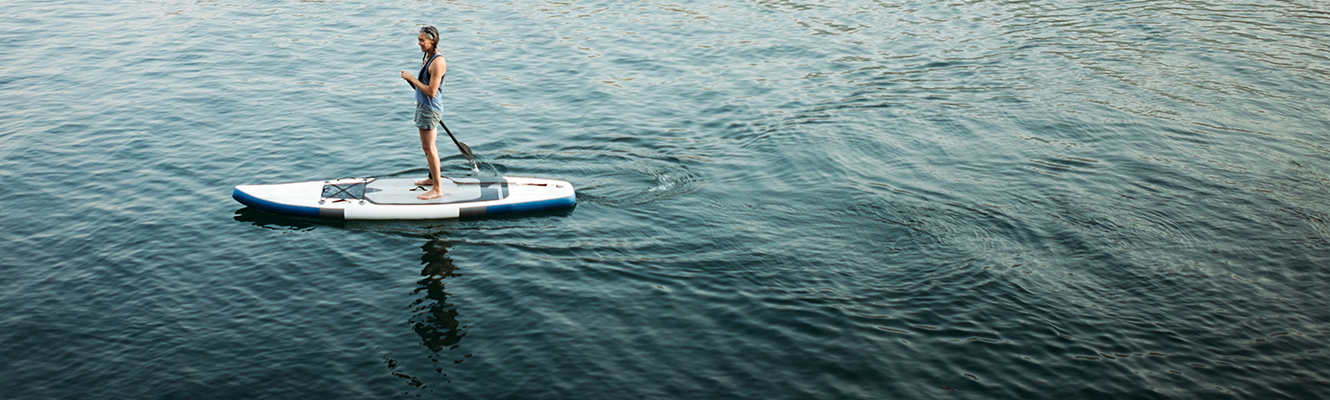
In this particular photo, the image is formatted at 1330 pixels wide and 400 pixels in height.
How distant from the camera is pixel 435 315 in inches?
334

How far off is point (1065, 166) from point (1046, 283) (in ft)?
12.3

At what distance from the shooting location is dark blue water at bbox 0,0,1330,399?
759 centimetres

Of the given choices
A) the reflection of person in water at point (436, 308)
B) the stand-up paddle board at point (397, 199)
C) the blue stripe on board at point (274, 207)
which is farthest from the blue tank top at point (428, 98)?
the blue stripe on board at point (274, 207)

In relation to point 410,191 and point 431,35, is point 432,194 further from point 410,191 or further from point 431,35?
point 431,35

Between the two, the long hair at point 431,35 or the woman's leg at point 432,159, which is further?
the woman's leg at point 432,159

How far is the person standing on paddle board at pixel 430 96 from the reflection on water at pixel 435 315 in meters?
1.19

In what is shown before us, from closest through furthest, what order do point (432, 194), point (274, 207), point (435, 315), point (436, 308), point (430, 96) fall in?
1. point (435, 315)
2. point (436, 308)
3. point (430, 96)
4. point (274, 207)
5. point (432, 194)

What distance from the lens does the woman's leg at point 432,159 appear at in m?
10.5

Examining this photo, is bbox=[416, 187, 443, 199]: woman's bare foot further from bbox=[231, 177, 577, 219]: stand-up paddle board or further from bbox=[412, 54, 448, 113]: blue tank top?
bbox=[412, 54, 448, 113]: blue tank top

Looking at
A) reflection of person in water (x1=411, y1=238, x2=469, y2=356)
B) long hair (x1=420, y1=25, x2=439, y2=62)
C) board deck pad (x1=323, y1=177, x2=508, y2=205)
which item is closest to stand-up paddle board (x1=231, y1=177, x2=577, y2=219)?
board deck pad (x1=323, y1=177, x2=508, y2=205)

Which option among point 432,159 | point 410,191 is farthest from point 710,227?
point 410,191

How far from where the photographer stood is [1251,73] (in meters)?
15.6

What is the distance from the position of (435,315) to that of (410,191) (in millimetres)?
2876

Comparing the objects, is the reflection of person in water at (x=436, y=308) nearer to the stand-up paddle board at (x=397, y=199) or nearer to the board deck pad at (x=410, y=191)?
the stand-up paddle board at (x=397, y=199)
